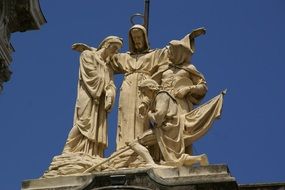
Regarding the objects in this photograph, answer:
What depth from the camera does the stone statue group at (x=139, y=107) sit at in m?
14.6

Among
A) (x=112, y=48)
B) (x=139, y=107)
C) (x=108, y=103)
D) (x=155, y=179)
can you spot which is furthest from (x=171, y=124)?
(x=112, y=48)

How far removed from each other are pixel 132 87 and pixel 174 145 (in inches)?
72.0

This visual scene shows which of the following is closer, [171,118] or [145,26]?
[171,118]

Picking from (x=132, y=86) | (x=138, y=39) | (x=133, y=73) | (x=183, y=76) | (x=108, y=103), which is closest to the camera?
(x=183, y=76)

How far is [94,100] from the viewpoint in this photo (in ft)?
51.7

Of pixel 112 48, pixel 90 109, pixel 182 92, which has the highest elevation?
pixel 112 48

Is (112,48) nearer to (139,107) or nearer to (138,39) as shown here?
(138,39)

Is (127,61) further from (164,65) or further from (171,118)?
(171,118)

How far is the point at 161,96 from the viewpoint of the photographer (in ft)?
48.6

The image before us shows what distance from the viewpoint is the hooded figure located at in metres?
15.3

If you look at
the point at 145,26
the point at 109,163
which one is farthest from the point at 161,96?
the point at 145,26

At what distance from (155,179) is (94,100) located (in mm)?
2760

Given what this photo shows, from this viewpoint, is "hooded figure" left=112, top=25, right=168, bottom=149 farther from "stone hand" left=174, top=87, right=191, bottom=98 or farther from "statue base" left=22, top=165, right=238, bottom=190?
"statue base" left=22, top=165, right=238, bottom=190

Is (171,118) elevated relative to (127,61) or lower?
lower
